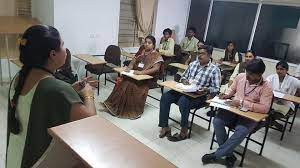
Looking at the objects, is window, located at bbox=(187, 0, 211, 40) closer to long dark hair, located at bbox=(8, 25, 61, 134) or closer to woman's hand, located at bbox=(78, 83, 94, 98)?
woman's hand, located at bbox=(78, 83, 94, 98)

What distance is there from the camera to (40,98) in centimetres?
97

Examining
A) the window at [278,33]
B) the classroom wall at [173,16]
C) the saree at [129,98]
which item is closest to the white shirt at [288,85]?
the saree at [129,98]

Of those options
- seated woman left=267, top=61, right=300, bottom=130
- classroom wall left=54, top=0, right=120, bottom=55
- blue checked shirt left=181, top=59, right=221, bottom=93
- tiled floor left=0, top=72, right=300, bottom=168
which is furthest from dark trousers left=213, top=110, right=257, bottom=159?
classroom wall left=54, top=0, right=120, bottom=55

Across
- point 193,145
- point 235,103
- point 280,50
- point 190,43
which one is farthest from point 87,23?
point 280,50

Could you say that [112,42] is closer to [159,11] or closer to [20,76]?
[159,11]

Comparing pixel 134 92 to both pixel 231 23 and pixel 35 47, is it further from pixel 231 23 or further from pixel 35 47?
pixel 231 23

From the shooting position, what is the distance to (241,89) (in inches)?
110

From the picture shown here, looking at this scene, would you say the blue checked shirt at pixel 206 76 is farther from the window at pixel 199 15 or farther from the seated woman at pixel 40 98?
the window at pixel 199 15

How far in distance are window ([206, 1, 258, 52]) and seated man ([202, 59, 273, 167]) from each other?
3.74m

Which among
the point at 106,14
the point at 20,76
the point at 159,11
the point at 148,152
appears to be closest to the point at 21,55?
the point at 20,76

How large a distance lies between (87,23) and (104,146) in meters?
4.29

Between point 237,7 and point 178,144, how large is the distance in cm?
469

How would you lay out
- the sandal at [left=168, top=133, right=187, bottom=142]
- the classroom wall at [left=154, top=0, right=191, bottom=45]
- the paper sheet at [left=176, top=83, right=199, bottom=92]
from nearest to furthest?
the paper sheet at [left=176, top=83, right=199, bottom=92] < the sandal at [left=168, top=133, right=187, bottom=142] < the classroom wall at [left=154, top=0, right=191, bottom=45]

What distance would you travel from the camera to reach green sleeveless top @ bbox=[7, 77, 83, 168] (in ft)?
3.19
